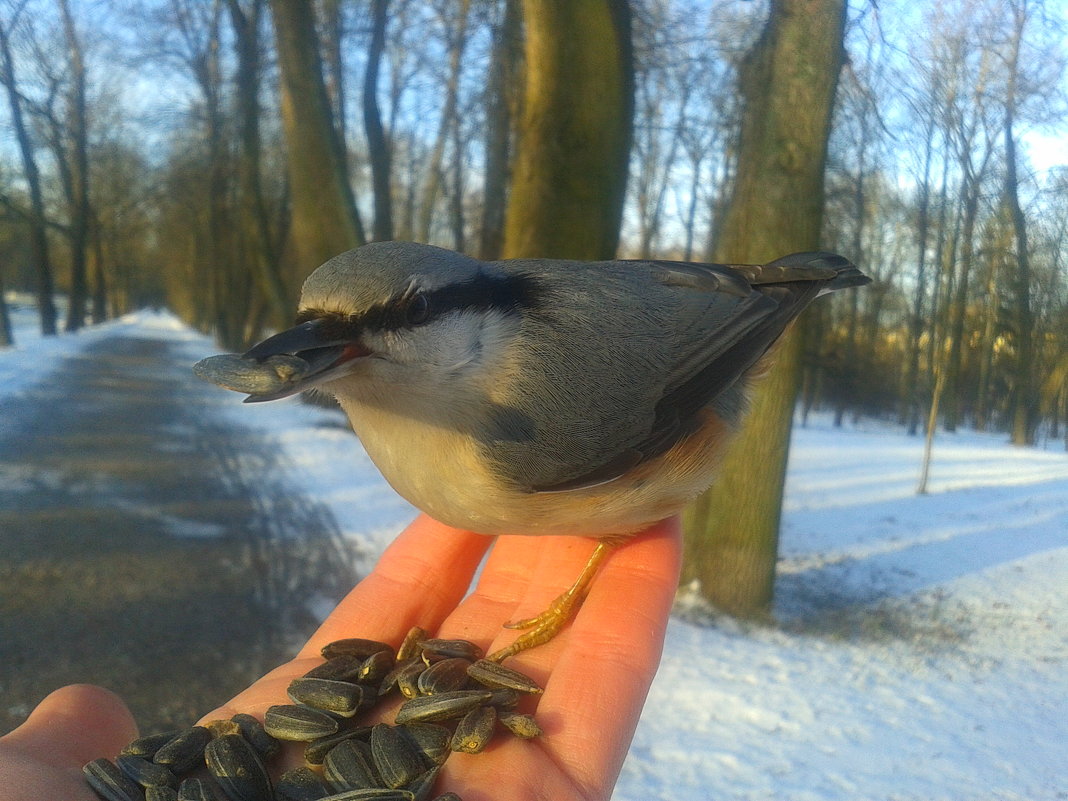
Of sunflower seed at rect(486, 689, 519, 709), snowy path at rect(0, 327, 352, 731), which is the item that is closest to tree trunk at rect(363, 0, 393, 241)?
snowy path at rect(0, 327, 352, 731)

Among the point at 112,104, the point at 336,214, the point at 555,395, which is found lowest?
the point at 555,395

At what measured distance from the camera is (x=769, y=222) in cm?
424

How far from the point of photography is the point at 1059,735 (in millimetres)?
2926

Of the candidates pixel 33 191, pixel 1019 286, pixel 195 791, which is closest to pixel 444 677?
pixel 195 791

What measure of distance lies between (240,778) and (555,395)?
1115 millimetres

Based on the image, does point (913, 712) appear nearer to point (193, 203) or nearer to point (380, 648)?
point (380, 648)

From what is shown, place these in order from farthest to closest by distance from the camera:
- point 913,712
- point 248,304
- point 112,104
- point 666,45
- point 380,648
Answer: point 248,304, point 112,104, point 666,45, point 913,712, point 380,648

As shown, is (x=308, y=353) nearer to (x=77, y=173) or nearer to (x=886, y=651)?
(x=886, y=651)

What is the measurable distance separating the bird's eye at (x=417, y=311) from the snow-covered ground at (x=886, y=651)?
1962mm

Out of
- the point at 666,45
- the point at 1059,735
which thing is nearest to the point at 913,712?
the point at 1059,735

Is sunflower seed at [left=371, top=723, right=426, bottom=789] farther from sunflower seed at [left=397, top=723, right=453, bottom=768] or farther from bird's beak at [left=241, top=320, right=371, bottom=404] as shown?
bird's beak at [left=241, top=320, right=371, bottom=404]

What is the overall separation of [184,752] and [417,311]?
3.88 feet

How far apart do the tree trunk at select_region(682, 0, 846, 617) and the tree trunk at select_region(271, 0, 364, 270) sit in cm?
455

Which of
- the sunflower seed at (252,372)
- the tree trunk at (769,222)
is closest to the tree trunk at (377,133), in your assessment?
the tree trunk at (769,222)
